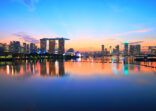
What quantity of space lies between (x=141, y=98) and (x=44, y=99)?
7154mm

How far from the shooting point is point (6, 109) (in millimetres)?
13562

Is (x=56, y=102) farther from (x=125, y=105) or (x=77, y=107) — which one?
(x=125, y=105)

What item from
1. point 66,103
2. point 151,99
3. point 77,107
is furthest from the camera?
point 151,99

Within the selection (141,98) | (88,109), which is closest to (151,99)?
(141,98)

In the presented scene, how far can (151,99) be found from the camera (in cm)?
1667

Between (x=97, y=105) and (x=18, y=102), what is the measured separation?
17.6 feet

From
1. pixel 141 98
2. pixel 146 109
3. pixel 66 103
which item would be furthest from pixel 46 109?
pixel 141 98

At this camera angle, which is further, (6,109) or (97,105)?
(97,105)

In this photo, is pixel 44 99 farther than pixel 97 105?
Yes

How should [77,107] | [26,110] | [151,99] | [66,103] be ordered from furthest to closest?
[151,99]
[66,103]
[77,107]
[26,110]

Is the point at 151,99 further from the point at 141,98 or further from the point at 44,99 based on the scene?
the point at 44,99

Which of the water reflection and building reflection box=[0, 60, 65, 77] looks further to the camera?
the water reflection

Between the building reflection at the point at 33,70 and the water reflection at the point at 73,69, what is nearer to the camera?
the building reflection at the point at 33,70

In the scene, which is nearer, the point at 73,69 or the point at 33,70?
the point at 33,70
